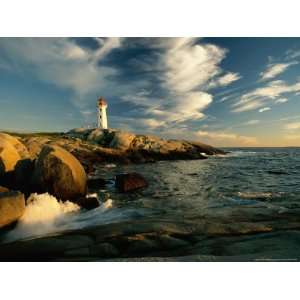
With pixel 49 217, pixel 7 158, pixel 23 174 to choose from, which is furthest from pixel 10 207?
pixel 7 158

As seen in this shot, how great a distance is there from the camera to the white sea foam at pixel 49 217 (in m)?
5.42

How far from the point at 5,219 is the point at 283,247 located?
5354 mm

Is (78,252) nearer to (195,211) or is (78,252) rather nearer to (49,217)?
(49,217)

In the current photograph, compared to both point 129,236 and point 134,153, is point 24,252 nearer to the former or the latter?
point 129,236

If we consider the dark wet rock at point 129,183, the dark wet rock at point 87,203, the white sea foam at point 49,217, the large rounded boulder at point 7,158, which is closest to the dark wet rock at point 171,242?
the white sea foam at point 49,217

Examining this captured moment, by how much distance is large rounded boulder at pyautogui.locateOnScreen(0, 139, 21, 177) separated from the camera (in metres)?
8.98

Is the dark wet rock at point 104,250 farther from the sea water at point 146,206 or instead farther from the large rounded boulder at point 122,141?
the large rounded boulder at point 122,141

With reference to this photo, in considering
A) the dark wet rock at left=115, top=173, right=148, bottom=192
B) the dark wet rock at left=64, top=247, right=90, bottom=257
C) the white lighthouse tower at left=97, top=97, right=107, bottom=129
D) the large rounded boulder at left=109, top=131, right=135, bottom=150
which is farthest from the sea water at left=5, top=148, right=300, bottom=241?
the white lighthouse tower at left=97, top=97, right=107, bottom=129

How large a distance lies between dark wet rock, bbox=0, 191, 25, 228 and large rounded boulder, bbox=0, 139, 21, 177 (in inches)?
146

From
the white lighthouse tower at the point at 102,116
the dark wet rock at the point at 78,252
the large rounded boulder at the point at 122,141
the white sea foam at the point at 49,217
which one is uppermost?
the white lighthouse tower at the point at 102,116

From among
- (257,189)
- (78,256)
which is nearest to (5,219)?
(78,256)

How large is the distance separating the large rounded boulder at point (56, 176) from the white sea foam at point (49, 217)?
45 centimetres

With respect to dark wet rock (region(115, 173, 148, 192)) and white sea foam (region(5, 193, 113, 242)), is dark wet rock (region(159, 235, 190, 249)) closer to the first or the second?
white sea foam (region(5, 193, 113, 242))

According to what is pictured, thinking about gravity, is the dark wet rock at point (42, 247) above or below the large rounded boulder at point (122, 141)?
below
